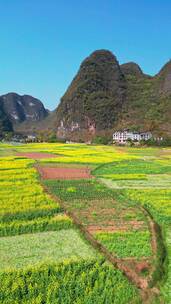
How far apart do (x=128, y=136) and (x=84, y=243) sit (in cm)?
7789

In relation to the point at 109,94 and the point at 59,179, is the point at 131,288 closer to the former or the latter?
the point at 59,179

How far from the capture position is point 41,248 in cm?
1131

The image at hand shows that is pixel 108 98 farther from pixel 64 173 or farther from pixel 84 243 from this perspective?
pixel 84 243

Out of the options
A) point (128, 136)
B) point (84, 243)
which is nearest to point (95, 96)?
point (128, 136)

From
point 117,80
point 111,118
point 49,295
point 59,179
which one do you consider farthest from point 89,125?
point 49,295

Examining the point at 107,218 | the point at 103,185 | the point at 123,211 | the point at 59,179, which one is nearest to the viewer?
the point at 107,218

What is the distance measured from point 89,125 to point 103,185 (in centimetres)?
9759

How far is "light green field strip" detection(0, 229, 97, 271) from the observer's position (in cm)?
1027

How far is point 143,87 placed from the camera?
130 m

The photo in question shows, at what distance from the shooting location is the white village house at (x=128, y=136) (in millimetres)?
82875

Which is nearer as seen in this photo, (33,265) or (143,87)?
(33,265)

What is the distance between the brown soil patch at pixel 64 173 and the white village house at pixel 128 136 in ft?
176

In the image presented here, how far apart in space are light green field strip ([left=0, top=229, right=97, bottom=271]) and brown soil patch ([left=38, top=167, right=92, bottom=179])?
40.1ft

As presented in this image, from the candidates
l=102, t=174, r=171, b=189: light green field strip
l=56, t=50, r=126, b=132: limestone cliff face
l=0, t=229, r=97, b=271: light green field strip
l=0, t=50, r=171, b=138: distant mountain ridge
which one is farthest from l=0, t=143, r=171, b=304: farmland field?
l=56, t=50, r=126, b=132: limestone cliff face
